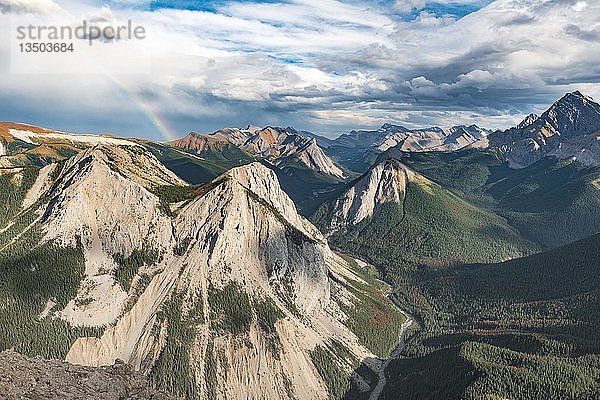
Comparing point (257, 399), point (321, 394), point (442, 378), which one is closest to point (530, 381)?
point (442, 378)

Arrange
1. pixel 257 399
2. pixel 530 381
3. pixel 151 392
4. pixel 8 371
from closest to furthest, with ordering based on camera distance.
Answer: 1. pixel 8 371
2. pixel 151 392
3. pixel 530 381
4. pixel 257 399

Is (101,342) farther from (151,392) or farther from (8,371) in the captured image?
(8,371)

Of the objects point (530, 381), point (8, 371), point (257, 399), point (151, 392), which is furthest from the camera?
point (257, 399)

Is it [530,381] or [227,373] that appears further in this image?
[227,373]

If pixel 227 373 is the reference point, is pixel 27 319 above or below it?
above

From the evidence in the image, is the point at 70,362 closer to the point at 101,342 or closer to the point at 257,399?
the point at 101,342

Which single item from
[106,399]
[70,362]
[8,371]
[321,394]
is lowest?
[321,394]
